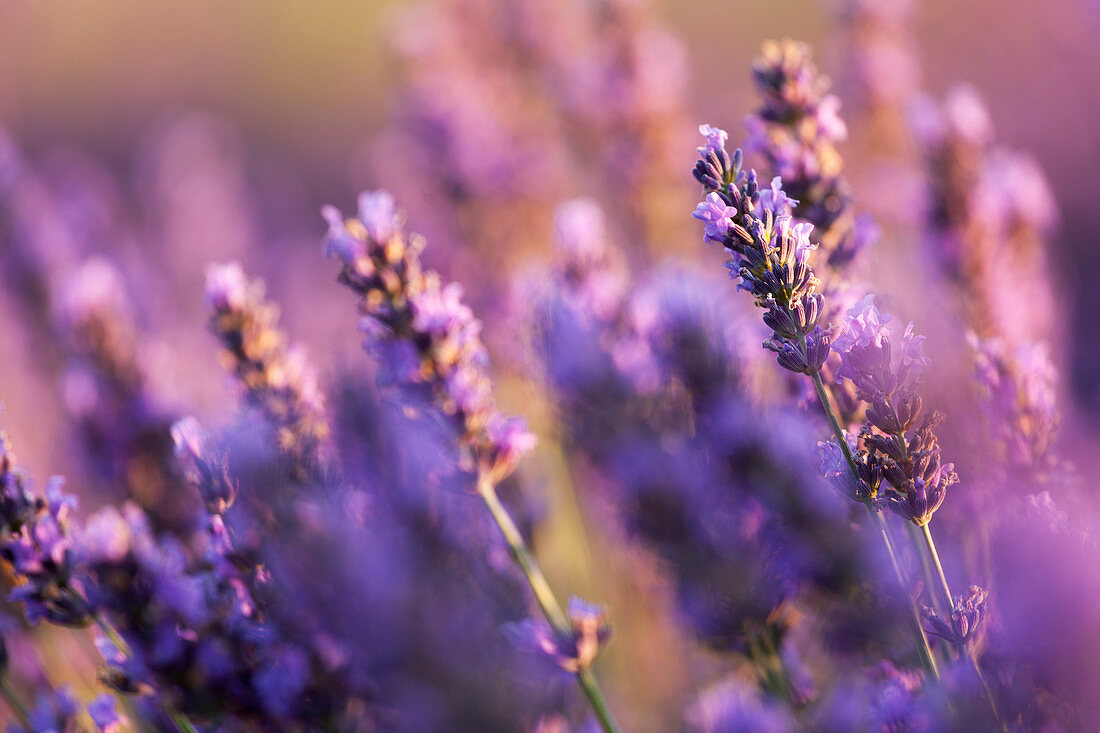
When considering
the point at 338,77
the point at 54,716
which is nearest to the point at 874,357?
the point at 54,716

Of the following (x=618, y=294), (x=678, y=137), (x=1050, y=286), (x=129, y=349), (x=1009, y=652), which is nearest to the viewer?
(x=1009, y=652)

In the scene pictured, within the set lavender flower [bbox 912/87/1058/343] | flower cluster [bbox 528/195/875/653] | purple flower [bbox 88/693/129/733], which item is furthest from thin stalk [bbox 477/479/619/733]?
lavender flower [bbox 912/87/1058/343]

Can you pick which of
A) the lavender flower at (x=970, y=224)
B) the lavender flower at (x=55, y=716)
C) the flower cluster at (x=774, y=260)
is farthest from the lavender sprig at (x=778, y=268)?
the lavender flower at (x=55, y=716)

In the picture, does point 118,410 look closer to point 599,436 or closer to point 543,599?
point 599,436

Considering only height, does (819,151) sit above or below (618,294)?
below

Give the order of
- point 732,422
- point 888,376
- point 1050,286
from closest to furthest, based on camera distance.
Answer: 1. point 888,376
2. point 732,422
3. point 1050,286

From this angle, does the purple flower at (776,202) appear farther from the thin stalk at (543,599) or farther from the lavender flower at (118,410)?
the lavender flower at (118,410)

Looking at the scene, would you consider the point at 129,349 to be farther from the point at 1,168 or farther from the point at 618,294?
the point at 1,168

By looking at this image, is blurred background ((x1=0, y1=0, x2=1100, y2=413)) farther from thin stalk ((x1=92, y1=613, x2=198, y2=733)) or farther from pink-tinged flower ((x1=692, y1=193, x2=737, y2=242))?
thin stalk ((x1=92, y1=613, x2=198, y2=733))

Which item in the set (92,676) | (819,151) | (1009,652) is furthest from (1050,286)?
(92,676)
